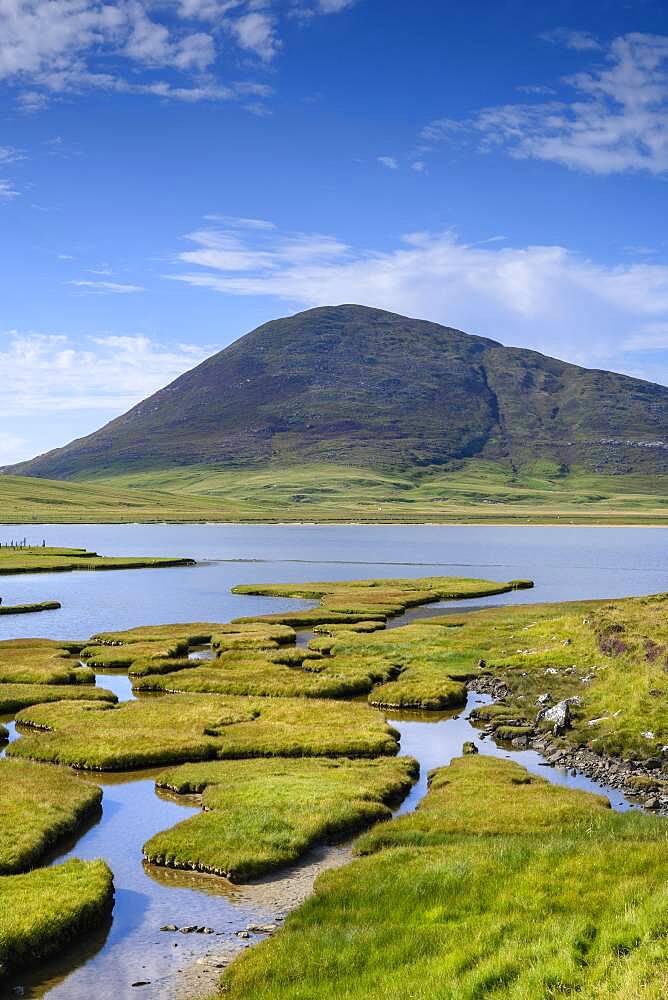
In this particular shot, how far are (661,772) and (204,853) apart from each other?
20981mm

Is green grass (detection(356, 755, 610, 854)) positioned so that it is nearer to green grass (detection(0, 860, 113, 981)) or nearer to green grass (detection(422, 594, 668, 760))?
green grass (detection(422, 594, 668, 760))

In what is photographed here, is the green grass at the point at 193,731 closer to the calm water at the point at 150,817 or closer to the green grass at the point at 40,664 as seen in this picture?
the calm water at the point at 150,817

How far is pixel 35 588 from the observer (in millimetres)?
132625

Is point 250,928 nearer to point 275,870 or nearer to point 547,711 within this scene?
point 275,870

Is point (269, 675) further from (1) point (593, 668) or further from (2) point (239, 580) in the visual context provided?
(2) point (239, 580)

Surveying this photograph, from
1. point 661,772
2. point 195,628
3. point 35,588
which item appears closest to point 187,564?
point 35,588

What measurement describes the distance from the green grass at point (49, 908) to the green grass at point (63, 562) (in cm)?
12770

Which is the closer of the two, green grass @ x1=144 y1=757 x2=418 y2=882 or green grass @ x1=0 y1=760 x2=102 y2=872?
green grass @ x1=0 y1=760 x2=102 y2=872

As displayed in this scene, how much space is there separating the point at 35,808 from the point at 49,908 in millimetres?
10236

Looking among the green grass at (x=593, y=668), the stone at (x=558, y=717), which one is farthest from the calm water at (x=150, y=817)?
the green grass at (x=593, y=668)

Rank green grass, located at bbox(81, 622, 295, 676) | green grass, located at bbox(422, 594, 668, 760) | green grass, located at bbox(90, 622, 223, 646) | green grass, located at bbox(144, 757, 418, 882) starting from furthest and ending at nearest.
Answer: green grass, located at bbox(90, 622, 223, 646) < green grass, located at bbox(81, 622, 295, 676) < green grass, located at bbox(422, 594, 668, 760) < green grass, located at bbox(144, 757, 418, 882)

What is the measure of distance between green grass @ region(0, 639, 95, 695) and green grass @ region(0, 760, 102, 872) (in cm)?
2343

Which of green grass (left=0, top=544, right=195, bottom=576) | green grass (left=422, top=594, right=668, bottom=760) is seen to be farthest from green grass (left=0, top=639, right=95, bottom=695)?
green grass (left=0, top=544, right=195, bottom=576)

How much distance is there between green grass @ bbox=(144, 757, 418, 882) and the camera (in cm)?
3164
